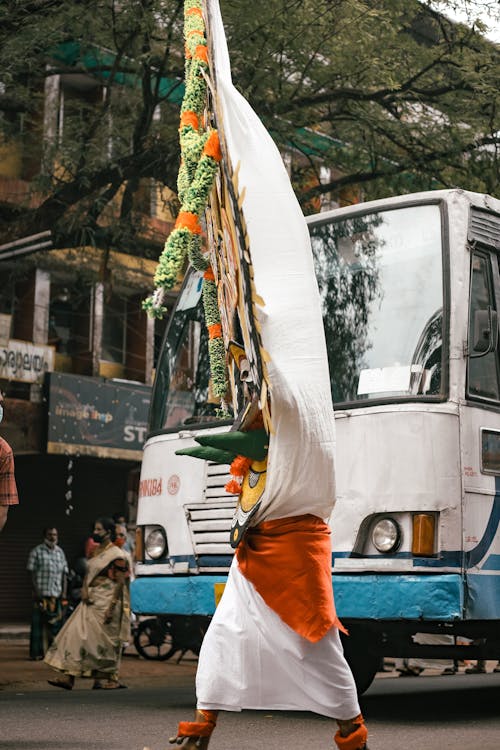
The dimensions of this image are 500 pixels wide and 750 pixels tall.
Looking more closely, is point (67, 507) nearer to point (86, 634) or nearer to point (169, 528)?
point (86, 634)

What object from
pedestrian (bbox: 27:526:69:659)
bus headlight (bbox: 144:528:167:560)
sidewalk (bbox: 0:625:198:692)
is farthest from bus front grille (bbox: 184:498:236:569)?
pedestrian (bbox: 27:526:69:659)

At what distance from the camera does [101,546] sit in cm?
1074

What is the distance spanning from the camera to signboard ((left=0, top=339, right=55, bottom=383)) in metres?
18.8

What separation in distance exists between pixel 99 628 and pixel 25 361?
930 cm

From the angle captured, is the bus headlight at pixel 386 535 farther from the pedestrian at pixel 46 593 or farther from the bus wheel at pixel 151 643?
the pedestrian at pixel 46 593

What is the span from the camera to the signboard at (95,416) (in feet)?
64.3

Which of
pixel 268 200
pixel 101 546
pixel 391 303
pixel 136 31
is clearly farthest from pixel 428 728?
pixel 136 31

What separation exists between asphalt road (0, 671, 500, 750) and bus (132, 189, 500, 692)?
49cm

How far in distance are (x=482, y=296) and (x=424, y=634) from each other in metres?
1.95

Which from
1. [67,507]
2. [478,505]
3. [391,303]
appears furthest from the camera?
[67,507]

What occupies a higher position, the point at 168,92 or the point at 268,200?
the point at 168,92

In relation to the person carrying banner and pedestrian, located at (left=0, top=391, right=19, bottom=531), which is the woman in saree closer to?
pedestrian, located at (left=0, top=391, right=19, bottom=531)

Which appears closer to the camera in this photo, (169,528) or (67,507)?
(169,528)

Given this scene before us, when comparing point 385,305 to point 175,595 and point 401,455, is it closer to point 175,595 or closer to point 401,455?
point 401,455
